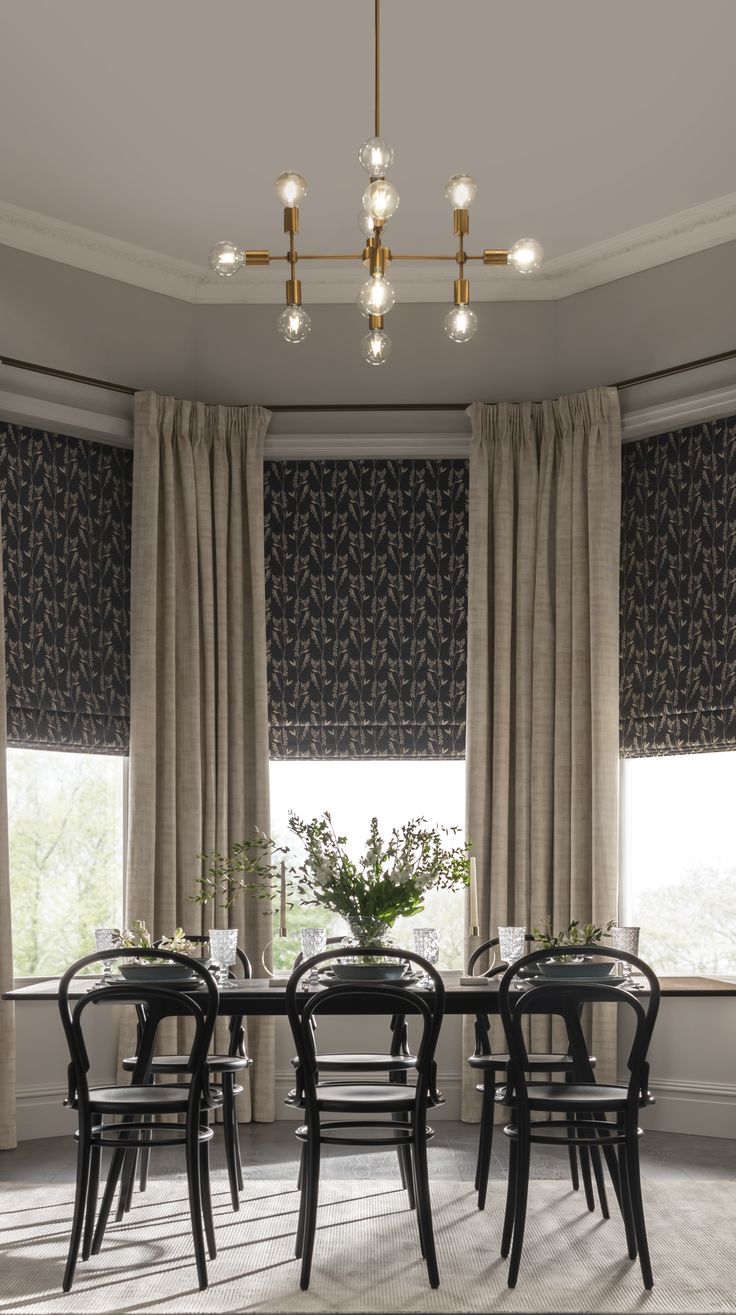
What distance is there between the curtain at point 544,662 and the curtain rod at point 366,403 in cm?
16

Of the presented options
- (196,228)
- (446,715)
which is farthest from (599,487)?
(196,228)

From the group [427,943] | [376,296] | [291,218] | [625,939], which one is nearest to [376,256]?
[376,296]

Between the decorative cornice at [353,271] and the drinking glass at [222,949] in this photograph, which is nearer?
the drinking glass at [222,949]

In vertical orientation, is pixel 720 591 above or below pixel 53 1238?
above

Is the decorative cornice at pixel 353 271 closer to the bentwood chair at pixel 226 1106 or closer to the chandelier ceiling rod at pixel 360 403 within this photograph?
the chandelier ceiling rod at pixel 360 403

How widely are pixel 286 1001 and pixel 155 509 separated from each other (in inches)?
110

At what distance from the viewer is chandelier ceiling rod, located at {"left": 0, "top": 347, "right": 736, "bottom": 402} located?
524 centimetres

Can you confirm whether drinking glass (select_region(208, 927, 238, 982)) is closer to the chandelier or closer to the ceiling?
the chandelier

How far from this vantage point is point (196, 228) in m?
5.37

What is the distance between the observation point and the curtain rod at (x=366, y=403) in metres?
5.24

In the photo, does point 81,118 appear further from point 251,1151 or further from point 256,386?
point 251,1151

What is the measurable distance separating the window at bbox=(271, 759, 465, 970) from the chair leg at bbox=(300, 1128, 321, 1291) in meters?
2.48

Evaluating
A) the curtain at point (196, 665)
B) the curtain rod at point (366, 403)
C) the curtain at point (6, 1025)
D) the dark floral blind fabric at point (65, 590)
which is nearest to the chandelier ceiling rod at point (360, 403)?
the curtain rod at point (366, 403)

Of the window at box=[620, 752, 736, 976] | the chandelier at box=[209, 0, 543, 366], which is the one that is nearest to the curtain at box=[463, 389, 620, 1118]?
the window at box=[620, 752, 736, 976]
